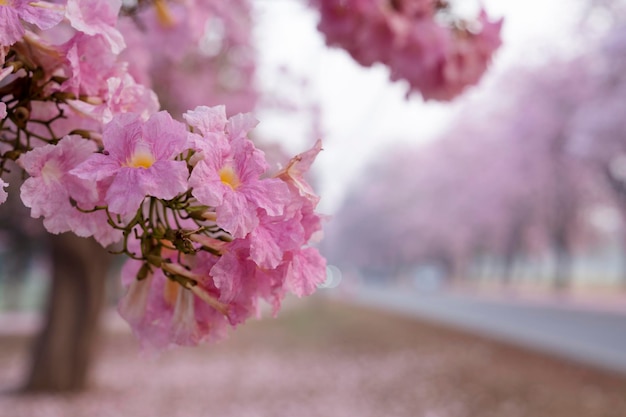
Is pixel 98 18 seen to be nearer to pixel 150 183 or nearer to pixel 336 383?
pixel 150 183

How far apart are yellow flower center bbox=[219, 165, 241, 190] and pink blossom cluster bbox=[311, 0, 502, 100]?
52.7 inches

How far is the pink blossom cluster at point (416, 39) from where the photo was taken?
2.26m

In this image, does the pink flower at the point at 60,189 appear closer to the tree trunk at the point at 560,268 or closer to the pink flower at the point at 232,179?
the pink flower at the point at 232,179

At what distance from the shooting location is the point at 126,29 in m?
2.81

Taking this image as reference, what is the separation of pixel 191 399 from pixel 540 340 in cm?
736

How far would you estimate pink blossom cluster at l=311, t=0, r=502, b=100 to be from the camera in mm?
2262

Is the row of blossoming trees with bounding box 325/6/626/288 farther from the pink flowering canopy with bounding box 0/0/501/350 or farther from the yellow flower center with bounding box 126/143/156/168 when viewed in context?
the yellow flower center with bounding box 126/143/156/168

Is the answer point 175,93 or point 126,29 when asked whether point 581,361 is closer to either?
point 175,93

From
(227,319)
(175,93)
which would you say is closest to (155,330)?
(227,319)

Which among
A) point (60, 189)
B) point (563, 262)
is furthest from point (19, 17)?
point (563, 262)

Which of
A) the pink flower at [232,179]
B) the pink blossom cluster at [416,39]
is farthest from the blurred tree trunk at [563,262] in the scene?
the pink flower at [232,179]

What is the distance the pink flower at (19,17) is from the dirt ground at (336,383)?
713cm

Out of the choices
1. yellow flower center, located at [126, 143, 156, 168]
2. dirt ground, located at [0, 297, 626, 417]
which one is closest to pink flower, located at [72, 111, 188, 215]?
yellow flower center, located at [126, 143, 156, 168]

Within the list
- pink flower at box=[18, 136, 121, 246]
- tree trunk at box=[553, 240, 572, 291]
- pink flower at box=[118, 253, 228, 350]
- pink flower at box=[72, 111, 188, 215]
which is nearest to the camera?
pink flower at box=[72, 111, 188, 215]
